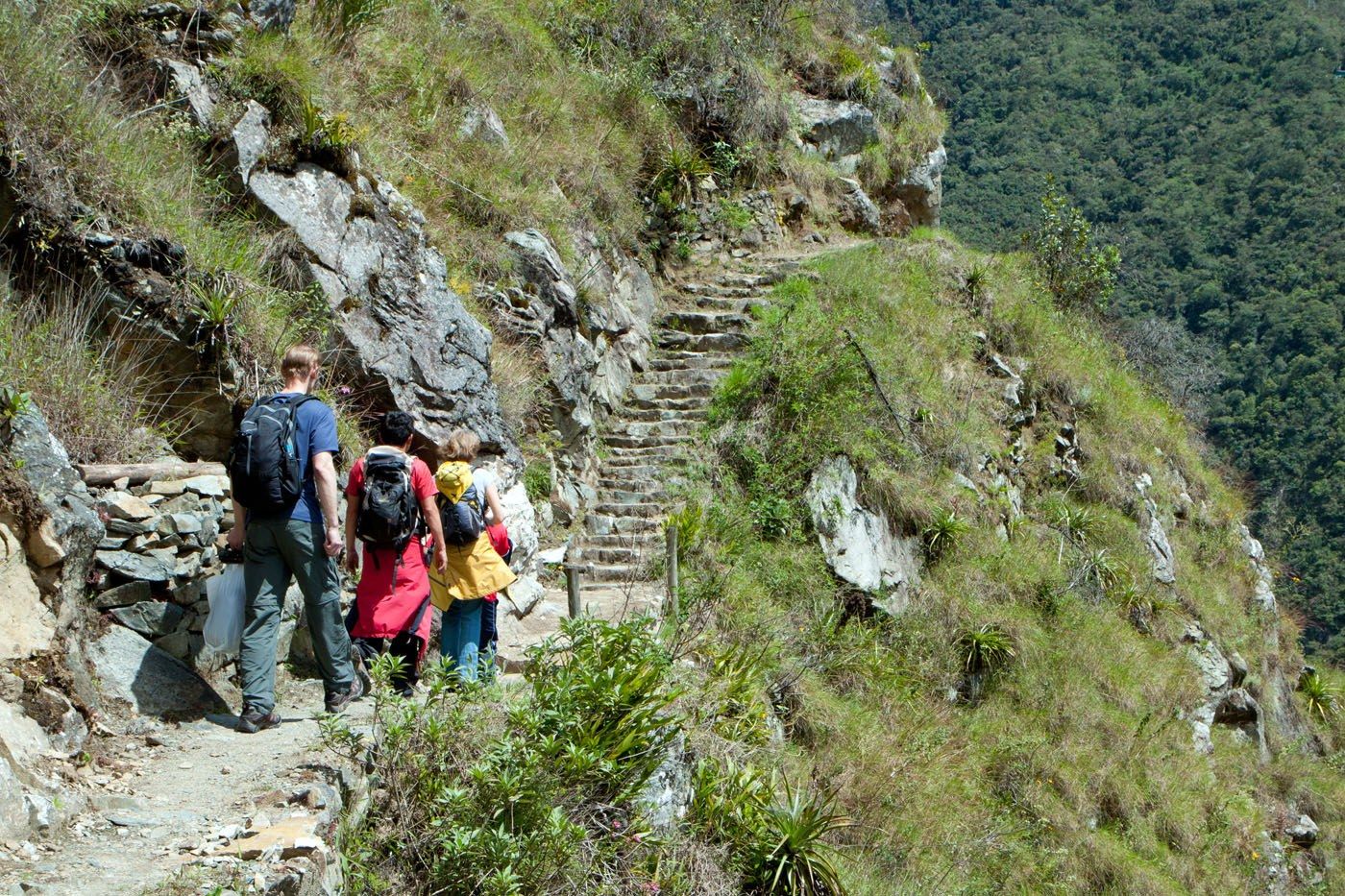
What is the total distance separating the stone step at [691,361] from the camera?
1144 cm

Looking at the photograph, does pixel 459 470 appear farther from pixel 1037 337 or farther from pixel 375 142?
pixel 1037 337

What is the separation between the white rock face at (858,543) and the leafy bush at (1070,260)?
7.67m

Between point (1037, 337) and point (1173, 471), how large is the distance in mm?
2907

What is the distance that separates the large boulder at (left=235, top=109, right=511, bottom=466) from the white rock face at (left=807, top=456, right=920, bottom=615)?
305 centimetres

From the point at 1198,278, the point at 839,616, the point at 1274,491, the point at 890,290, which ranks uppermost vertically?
the point at 890,290

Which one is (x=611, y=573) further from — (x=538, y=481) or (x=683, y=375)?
(x=683, y=375)

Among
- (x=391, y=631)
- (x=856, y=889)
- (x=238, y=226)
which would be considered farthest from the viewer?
(x=238, y=226)

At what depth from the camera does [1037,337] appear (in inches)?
569

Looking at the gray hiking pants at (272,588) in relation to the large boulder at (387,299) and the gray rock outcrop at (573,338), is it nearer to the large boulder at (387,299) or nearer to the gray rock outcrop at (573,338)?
the large boulder at (387,299)

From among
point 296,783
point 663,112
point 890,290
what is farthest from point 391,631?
point 663,112

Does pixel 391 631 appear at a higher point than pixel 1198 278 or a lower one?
higher

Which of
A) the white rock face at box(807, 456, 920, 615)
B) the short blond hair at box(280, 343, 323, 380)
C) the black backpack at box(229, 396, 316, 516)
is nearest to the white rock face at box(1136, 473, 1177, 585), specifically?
the white rock face at box(807, 456, 920, 615)

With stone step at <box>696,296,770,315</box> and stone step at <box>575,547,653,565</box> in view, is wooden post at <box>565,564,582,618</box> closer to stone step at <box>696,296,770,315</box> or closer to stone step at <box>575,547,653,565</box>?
stone step at <box>575,547,653,565</box>

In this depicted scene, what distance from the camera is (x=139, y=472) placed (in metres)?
5.56
